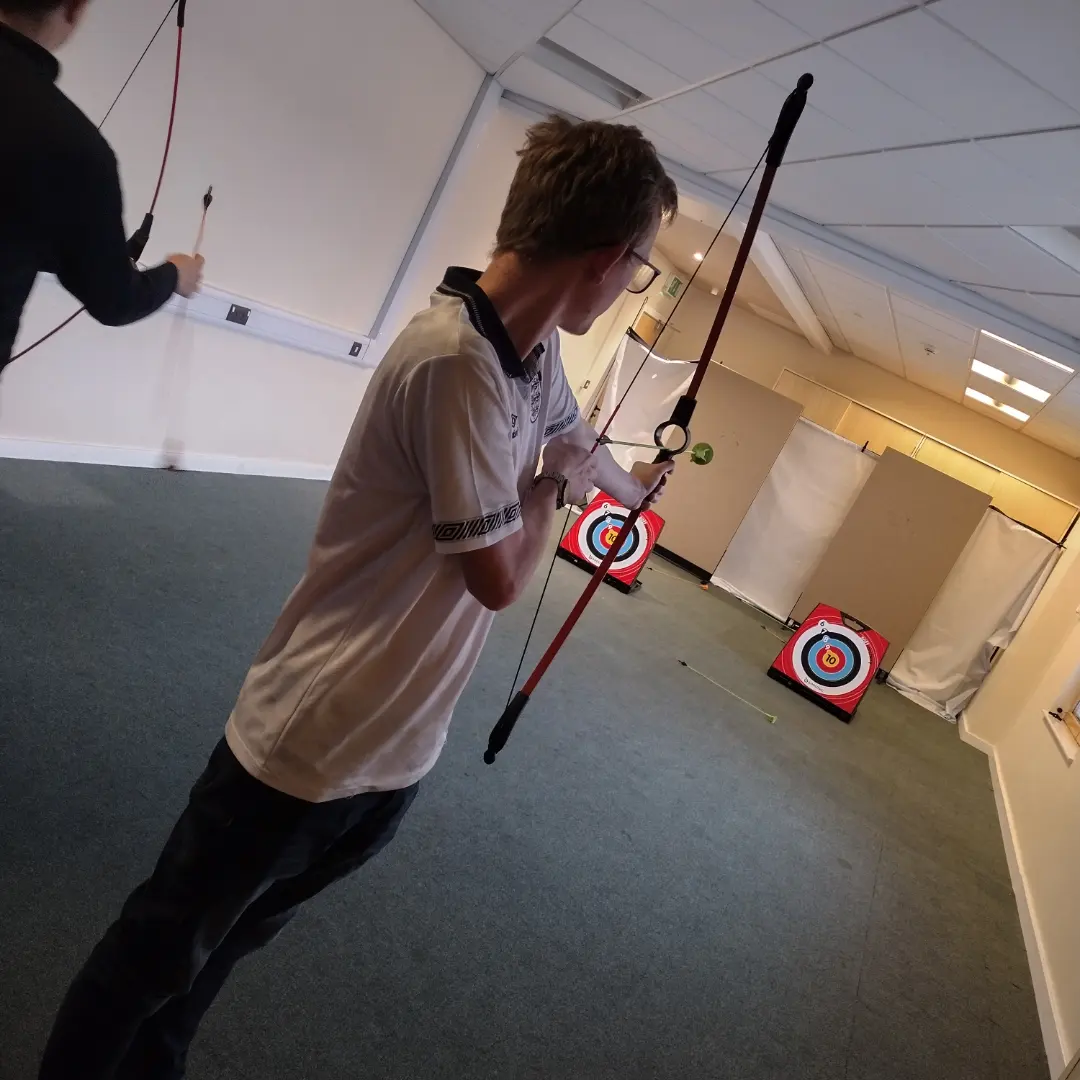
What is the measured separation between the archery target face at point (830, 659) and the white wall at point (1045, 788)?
36.6 inches

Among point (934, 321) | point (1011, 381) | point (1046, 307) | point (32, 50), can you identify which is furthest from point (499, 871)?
point (1011, 381)

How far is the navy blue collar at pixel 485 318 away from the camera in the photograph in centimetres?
73

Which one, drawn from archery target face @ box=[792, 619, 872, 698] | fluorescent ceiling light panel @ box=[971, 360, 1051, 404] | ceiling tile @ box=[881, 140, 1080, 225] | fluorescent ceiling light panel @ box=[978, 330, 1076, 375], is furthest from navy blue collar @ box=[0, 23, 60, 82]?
fluorescent ceiling light panel @ box=[971, 360, 1051, 404]

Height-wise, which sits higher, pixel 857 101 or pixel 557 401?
pixel 857 101

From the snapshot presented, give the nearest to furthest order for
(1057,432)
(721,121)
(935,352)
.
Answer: (721,121)
(935,352)
(1057,432)

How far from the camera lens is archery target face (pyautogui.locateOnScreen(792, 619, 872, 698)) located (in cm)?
442

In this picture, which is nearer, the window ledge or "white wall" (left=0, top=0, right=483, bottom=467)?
"white wall" (left=0, top=0, right=483, bottom=467)

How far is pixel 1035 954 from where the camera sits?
8.61 feet

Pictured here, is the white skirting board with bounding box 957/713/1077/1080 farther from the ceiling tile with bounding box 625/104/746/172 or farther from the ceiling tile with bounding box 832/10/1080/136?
the ceiling tile with bounding box 625/104/746/172

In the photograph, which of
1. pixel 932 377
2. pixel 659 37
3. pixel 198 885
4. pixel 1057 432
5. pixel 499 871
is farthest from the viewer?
pixel 932 377

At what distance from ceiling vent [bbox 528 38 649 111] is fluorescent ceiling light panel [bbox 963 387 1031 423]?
3.57m

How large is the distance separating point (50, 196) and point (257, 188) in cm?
224

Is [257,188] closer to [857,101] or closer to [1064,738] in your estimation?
[857,101]

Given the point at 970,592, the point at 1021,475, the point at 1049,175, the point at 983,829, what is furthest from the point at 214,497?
the point at 1021,475
